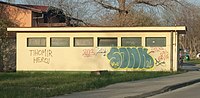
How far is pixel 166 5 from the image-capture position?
47.2 m

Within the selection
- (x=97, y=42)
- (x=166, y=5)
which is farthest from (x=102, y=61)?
(x=166, y=5)

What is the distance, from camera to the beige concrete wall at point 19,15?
159ft

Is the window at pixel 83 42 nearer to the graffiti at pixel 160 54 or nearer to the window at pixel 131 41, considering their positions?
the window at pixel 131 41

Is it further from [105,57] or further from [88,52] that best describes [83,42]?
→ [105,57]

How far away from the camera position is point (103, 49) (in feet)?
113

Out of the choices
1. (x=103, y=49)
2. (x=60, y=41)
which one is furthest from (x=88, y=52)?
(x=60, y=41)

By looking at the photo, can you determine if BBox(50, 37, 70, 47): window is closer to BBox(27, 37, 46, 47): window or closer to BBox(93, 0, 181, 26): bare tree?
BBox(27, 37, 46, 47): window

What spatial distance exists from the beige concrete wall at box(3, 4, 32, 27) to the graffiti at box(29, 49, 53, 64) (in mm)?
13595

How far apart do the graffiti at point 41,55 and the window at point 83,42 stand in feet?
6.66

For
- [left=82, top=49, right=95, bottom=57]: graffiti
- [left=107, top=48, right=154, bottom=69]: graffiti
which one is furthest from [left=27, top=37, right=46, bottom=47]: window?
[left=107, top=48, right=154, bottom=69]: graffiti

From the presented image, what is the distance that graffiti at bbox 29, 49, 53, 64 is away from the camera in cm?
3500

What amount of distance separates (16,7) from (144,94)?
108 ft

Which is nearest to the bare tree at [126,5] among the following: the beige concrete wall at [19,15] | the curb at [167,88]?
the beige concrete wall at [19,15]

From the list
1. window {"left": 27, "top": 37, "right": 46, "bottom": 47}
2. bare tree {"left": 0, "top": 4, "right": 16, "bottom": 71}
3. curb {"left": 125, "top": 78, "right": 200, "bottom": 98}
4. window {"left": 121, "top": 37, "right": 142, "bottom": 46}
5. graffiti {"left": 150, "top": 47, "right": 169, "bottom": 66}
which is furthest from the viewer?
bare tree {"left": 0, "top": 4, "right": 16, "bottom": 71}
